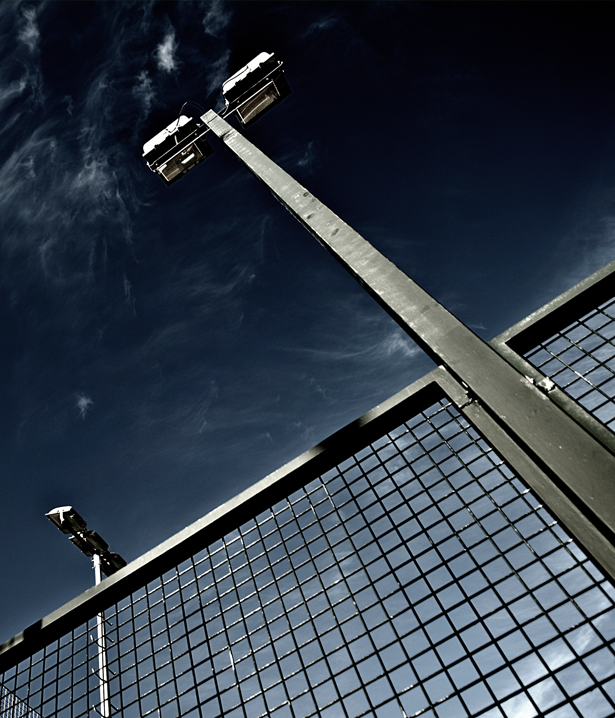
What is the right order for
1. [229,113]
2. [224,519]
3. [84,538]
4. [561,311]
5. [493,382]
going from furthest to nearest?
1. [84,538]
2. [229,113]
3. [224,519]
4. [561,311]
5. [493,382]

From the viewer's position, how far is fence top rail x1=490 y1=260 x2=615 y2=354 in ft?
6.28

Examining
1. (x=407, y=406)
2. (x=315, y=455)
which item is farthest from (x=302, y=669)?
(x=407, y=406)

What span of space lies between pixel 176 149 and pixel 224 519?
2991 mm

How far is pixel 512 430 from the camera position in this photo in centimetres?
140

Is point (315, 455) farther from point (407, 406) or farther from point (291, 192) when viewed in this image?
point (291, 192)

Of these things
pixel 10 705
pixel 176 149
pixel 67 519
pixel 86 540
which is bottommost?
pixel 86 540

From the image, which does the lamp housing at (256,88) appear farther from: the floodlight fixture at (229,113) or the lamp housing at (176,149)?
the lamp housing at (176,149)

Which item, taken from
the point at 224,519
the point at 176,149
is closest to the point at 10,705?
the point at 224,519

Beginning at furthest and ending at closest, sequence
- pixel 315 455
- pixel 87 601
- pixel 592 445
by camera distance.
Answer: pixel 87 601 < pixel 315 455 < pixel 592 445

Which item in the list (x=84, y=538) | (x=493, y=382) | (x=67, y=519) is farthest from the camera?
(x=84, y=538)

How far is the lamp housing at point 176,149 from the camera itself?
12.0 ft

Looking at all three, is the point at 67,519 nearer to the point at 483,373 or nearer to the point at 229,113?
the point at 229,113

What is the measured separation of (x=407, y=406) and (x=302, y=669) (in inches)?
48.0

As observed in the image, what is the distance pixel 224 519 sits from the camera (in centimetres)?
232
